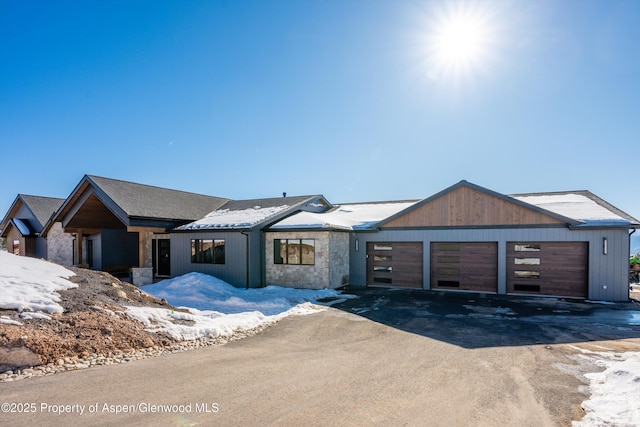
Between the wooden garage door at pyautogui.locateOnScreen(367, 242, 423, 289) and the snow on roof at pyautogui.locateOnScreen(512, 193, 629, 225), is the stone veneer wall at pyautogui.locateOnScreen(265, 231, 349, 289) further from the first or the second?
the snow on roof at pyautogui.locateOnScreen(512, 193, 629, 225)

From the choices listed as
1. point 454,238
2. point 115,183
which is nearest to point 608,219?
point 454,238

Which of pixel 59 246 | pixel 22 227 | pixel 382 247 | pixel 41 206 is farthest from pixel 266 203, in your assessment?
pixel 22 227

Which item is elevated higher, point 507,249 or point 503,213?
point 503,213

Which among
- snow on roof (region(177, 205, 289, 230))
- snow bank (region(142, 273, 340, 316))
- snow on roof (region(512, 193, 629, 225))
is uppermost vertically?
snow on roof (region(512, 193, 629, 225))

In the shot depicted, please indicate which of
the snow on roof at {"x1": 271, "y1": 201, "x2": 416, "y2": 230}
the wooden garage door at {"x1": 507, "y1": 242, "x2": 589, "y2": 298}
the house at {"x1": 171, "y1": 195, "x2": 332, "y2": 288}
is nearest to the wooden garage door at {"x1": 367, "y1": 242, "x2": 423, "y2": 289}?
the snow on roof at {"x1": 271, "y1": 201, "x2": 416, "y2": 230}

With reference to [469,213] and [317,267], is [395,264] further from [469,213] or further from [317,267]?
[469,213]

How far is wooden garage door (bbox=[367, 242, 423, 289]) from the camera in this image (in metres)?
17.0

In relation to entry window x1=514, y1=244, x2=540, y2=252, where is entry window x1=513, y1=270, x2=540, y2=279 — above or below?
below

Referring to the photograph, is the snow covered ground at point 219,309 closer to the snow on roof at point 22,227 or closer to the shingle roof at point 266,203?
the shingle roof at point 266,203

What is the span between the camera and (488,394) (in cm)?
541

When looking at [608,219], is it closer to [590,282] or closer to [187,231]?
[590,282]

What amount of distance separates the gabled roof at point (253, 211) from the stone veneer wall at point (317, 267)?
1.29 m

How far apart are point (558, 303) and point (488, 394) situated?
10121mm

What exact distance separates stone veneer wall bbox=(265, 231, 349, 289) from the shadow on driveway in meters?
1.70
